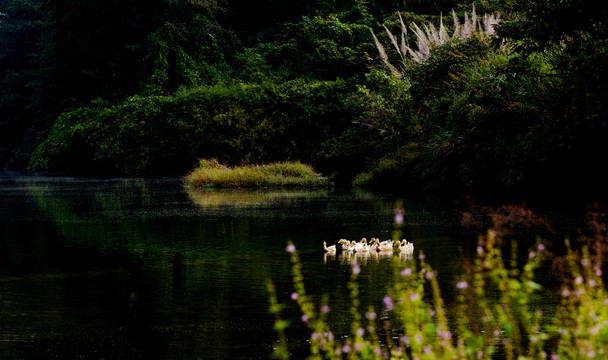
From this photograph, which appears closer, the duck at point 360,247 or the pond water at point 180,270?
the pond water at point 180,270

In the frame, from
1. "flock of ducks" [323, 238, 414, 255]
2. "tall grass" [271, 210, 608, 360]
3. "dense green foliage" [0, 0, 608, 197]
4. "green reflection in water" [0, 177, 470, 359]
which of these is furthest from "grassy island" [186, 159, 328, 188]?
"tall grass" [271, 210, 608, 360]

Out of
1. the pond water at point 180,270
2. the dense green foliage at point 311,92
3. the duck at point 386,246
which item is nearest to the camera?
the pond water at point 180,270

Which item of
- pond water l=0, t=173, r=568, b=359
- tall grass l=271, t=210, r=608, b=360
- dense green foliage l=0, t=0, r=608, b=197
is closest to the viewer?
tall grass l=271, t=210, r=608, b=360

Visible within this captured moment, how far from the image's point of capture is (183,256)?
38.6 feet

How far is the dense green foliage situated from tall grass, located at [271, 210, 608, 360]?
23.6 ft

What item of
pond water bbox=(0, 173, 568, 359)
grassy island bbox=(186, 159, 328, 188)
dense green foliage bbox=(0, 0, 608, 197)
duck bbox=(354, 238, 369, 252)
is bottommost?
pond water bbox=(0, 173, 568, 359)

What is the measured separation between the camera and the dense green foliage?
17.0m

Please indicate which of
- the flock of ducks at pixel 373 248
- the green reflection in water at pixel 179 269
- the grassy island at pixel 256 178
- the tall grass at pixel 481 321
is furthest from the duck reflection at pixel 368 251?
the grassy island at pixel 256 178

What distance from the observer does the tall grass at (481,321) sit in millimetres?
3920

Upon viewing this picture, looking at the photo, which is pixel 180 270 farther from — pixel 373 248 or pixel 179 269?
pixel 373 248

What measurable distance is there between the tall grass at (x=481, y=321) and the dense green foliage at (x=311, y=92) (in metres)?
7.20

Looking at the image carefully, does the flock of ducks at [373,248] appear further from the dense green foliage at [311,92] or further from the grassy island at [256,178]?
the grassy island at [256,178]

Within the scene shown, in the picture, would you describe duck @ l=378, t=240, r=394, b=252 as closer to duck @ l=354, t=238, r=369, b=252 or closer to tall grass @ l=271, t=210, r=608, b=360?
duck @ l=354, t=238, r=369, b=252

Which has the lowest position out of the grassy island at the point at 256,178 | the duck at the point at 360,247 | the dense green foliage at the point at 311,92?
the duck at the point at 360,247
